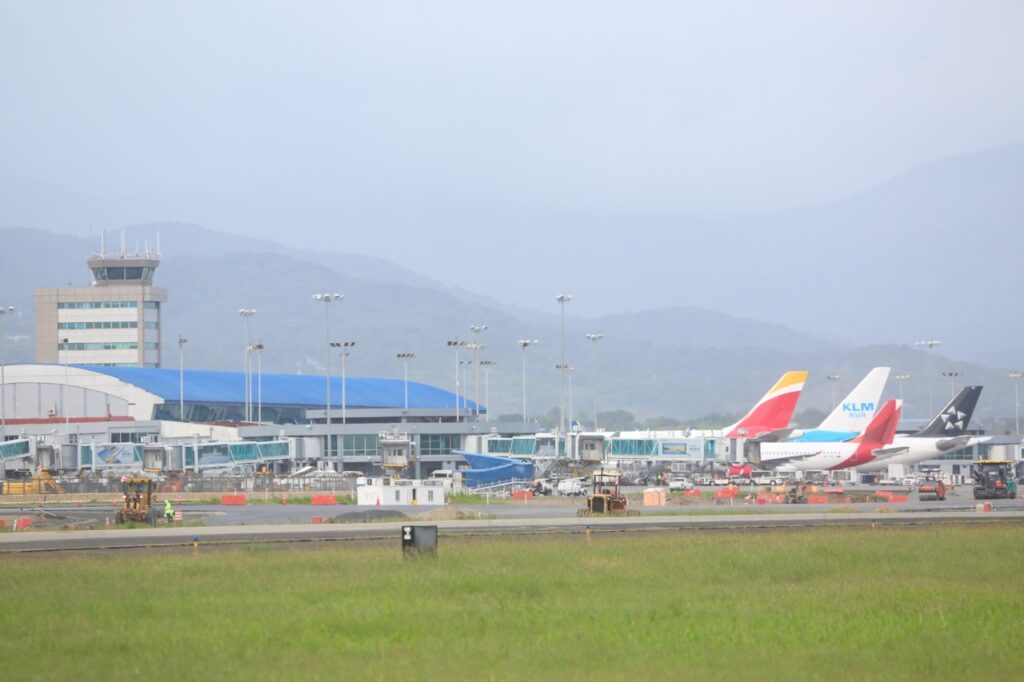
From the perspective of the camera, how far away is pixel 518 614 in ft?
96.5

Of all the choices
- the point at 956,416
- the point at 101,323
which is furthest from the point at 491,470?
the point at 101,323

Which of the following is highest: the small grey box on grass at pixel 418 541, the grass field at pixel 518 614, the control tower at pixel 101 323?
the control tower at pixel 101 323

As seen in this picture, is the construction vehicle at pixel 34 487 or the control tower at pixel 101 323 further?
the control tower at pixel 101 323

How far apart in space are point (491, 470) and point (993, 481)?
4542cm

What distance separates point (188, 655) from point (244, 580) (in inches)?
422

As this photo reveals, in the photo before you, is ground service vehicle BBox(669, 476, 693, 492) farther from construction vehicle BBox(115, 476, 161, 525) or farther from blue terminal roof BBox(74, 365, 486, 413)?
blue terminal roof BBox(74, 365, 486, 413)

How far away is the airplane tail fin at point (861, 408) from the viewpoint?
150 meters

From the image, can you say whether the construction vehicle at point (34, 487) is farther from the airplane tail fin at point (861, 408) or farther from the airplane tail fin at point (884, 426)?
the airplane tail fin at point (861, 408)

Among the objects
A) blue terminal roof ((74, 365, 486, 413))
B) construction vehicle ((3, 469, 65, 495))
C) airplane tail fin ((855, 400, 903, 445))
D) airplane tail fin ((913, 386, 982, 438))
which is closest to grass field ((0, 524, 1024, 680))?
construction vehicle ((3, 469, 65, 495))

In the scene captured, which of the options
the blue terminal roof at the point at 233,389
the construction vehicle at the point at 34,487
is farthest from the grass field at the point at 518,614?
the blue terminal roof at the point at 233,389

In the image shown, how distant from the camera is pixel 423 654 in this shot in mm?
24766

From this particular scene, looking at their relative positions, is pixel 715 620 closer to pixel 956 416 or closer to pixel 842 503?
pixel 842 503

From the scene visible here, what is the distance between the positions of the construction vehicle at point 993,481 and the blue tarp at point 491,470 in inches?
1648

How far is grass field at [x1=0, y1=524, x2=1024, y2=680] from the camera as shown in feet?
78.0
